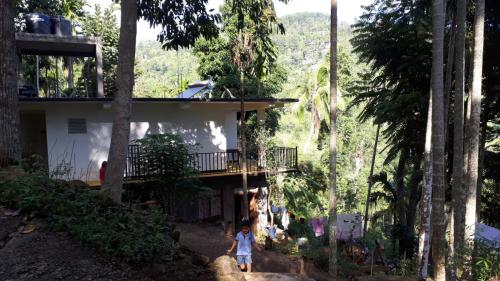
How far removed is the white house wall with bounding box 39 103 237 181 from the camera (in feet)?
44.9

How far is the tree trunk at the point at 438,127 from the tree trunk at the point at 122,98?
18.3ft

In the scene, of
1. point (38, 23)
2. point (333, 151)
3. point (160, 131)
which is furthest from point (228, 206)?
point (38, 23)

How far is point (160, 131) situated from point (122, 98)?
310 inches

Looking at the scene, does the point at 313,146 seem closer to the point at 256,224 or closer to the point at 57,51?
the point at 256,224

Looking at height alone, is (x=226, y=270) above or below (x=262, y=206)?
above

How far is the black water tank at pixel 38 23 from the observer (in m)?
13.6

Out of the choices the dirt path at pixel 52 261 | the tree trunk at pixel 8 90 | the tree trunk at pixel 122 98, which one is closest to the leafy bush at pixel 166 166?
the tree trunk at pixel 122 98

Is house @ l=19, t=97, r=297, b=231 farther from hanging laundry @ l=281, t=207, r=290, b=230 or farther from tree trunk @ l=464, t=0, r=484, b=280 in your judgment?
tree trunk @ l=464, t=0, r=484, b=280

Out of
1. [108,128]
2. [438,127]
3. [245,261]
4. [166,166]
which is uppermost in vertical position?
[438,127]

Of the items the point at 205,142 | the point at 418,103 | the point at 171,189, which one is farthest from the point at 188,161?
the point at 418,103

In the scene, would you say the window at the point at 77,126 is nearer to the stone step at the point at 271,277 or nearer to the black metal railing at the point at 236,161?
the black metal railing at the point at 236,161

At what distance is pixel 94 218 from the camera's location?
5.38 m

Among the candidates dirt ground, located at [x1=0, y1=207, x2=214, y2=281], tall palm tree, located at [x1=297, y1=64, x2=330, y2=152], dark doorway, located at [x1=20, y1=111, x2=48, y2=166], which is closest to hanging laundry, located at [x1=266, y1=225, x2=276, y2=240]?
dark doorway, located at [x1=20, y1=111, x2=48, y2=166]

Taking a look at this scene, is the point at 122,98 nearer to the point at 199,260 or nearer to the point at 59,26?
the point at 199,260
